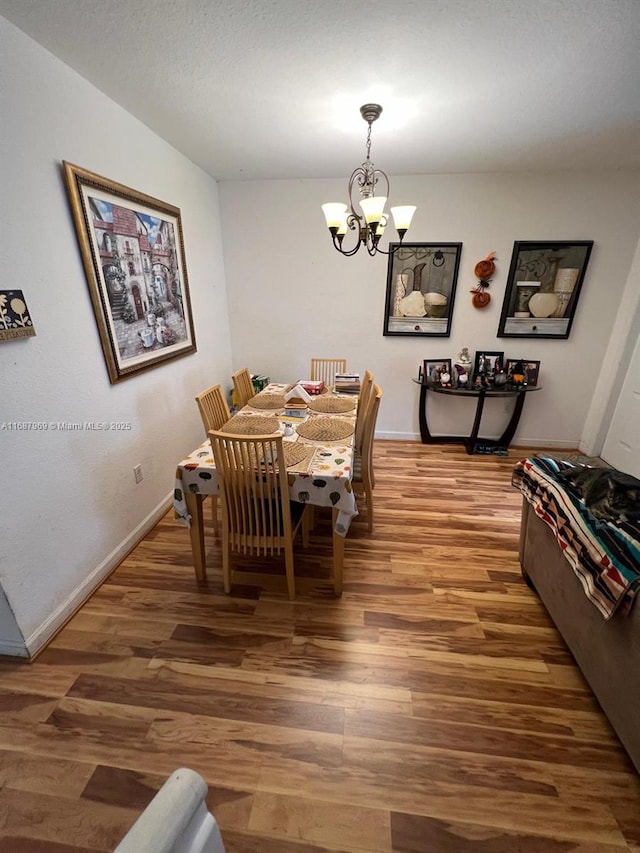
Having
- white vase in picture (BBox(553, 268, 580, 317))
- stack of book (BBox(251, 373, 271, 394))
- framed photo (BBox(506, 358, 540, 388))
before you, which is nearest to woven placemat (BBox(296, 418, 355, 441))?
stack of book (BBox(251, 373, 271, 394))

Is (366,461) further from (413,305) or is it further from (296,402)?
(413,305)

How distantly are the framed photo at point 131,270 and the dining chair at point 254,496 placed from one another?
0.96 meters

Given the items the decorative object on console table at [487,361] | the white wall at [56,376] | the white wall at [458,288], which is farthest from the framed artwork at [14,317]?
the decorative object on console table at [487,361]

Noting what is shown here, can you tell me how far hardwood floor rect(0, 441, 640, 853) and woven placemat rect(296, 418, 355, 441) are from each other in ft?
2.52

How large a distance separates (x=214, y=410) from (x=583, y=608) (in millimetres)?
2100

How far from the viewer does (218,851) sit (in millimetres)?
524

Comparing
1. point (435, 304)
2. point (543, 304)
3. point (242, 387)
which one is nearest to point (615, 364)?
point (543, 304)

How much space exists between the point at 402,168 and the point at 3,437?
3.19 metres

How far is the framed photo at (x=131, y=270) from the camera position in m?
1.73

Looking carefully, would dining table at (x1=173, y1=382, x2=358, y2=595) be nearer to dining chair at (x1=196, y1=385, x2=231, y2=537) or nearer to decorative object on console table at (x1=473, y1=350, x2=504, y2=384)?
dining chair at (x1=196, y1=385, x2=231, y2=537)

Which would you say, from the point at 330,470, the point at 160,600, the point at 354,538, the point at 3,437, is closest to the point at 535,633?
the point at 354,538

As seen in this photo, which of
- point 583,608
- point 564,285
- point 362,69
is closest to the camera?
point 583,608

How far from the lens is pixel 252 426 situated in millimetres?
2008

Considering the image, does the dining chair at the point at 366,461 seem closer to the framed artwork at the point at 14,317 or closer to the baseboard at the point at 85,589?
the baseboard at the point at 85,589
